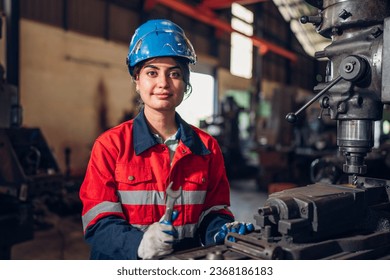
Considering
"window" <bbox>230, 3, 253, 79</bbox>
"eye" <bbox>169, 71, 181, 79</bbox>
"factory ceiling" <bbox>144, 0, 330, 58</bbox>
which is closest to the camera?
"eye" <bbox>169, 71, 181, 79</bbox>

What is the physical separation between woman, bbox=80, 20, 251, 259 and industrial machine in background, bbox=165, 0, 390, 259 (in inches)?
10.2

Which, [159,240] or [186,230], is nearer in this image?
[159,240]

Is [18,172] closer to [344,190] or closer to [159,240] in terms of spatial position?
[159,240]

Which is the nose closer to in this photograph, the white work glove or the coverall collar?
the coverall collar

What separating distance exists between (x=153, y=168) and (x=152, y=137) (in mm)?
84

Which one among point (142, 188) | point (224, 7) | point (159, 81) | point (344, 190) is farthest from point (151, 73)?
point (224, 7)

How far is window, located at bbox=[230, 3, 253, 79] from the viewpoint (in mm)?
7075

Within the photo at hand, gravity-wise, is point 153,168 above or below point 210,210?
above

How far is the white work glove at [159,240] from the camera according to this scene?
0.73m

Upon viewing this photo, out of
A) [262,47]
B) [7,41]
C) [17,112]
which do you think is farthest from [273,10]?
[17,112]

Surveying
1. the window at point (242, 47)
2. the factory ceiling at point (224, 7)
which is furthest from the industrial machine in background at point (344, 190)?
the window at point (242, 47)

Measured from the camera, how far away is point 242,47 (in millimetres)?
8008

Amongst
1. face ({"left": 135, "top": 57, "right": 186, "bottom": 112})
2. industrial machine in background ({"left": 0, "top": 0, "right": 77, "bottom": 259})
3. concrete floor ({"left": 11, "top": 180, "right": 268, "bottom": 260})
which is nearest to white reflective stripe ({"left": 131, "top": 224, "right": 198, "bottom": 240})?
face ({"left": 135, "top": 57, "right": 186, "bottom": 112})
